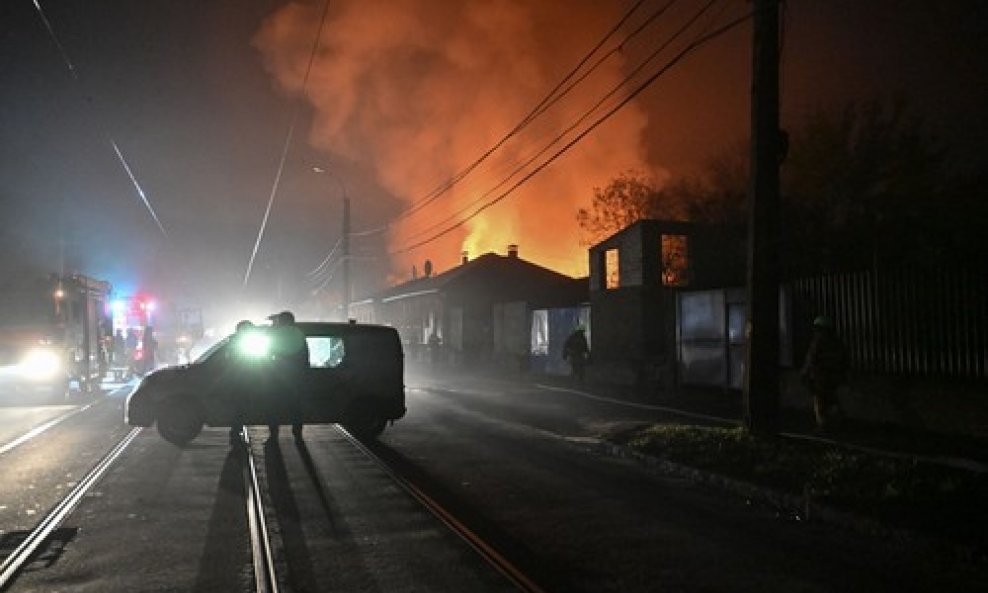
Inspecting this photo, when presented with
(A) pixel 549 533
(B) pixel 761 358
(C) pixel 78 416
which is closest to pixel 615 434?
(B) pixel 761 358

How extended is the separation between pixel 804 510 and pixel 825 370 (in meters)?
4.61

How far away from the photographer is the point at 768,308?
11.3m

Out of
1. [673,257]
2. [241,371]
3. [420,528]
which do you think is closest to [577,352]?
[241,371]

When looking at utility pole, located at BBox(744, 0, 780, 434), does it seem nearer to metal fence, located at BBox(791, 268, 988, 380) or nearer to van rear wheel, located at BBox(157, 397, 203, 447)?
metal fence, located at BBox(791, 268, 988, 380)

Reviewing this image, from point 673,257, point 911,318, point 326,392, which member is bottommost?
point 326,392

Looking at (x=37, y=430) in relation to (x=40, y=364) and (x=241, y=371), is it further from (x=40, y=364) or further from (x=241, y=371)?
(x=40, y=364)

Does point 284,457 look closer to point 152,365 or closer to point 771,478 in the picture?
point 771,478

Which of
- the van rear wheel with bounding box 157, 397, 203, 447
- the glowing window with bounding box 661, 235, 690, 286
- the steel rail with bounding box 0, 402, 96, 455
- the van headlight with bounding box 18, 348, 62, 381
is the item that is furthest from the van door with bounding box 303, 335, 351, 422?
the glowing window with bounding box 661, 235, 690, 286

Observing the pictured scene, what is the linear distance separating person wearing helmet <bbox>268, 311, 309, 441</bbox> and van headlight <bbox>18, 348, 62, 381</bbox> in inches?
446

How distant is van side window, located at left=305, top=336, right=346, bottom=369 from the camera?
Result: 13569 mm

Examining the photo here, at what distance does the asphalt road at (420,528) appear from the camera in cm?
587

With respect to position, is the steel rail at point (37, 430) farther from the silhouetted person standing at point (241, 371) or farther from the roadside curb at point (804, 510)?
the roadside curb at point (804, 510)

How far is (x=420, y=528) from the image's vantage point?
734cm

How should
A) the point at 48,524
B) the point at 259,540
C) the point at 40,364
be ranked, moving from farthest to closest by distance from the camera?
the point at 40,364 → the point at 48,524 → the point at 259,540
